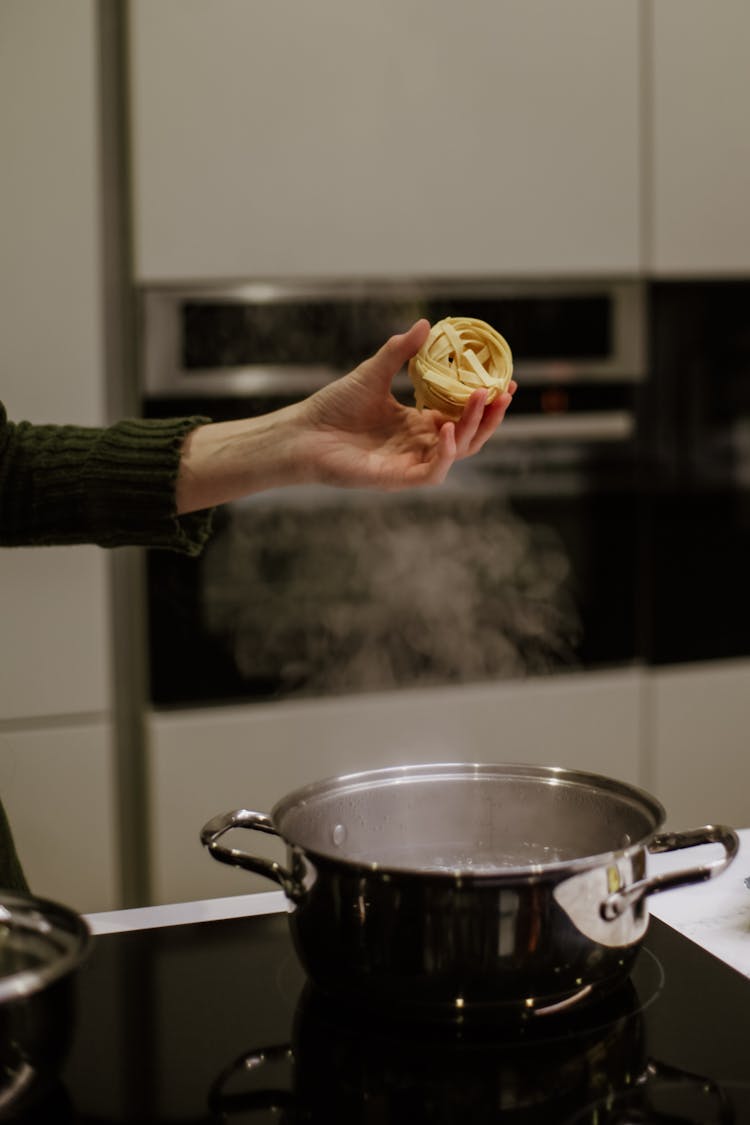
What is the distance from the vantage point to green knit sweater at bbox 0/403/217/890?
1.12 meters

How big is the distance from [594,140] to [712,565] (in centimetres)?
74

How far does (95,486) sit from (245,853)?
1.70 ft

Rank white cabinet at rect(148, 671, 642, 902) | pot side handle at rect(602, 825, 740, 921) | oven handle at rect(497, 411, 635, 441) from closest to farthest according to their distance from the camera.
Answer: pot side handle at rect(602, 825, 740, 921)
white cabinet at rect(148, 671, 642, 902)
oven handle at rect(497, 411, 635, 441)

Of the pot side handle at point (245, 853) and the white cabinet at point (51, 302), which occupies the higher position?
the white cabinet at point (51, 302)

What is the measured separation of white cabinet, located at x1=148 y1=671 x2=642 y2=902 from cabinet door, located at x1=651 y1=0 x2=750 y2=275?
0.73 metres

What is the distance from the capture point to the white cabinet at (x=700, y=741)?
204cm

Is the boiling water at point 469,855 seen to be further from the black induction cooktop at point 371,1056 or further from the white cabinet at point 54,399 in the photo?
the white cabinet at point 54,399

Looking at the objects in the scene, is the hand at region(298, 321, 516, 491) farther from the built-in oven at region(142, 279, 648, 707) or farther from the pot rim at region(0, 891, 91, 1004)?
the built-in oven at region(142, 279, 648, 707)

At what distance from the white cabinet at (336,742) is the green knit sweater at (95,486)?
2.30ft

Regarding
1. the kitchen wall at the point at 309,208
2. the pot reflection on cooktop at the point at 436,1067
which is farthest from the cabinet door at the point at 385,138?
Result: the pot reflection on cooktop at the point at 436,1067


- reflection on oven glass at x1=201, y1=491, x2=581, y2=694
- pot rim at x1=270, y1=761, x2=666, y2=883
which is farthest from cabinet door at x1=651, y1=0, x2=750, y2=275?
pot rim at x1=270, y1=761, x2=666, y2=883

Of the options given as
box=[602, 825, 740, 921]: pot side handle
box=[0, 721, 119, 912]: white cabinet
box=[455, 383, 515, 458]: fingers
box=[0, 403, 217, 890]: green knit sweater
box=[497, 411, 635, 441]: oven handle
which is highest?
box=[497, 411, 635, 441]: oven handle

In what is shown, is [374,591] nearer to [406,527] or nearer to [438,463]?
[406,527]

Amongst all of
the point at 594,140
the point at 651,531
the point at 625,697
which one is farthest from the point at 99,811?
the point at 594,140
